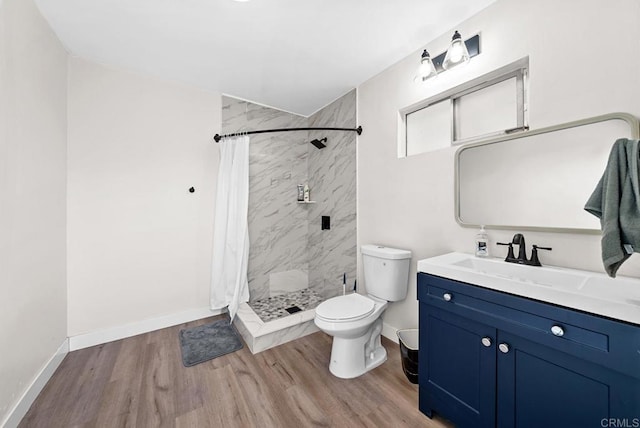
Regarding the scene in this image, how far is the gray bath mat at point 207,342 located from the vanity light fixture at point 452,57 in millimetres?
2512

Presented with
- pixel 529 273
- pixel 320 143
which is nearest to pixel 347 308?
pixel 529 273

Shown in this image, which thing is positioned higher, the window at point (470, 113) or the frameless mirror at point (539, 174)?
the window at point (470, 113)

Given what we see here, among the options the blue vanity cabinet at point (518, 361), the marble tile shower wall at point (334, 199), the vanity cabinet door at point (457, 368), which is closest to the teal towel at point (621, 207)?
the blue vanity cabinet at point (518, 361)

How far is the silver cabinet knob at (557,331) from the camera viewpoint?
915 mm

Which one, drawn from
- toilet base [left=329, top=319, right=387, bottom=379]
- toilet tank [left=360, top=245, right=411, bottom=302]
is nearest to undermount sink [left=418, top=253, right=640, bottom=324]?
toilet tank [left=360, top=245, right=411, bottom=302]

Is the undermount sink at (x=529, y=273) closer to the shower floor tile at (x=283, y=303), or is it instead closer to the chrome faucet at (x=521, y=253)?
the chrome faucet at (x=521, y=253)

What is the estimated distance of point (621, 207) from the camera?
870 millimetres

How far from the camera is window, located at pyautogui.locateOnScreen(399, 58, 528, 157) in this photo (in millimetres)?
1485

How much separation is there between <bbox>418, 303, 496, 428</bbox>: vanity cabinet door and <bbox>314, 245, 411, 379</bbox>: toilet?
44 centimetres

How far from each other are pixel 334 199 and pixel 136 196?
6.20 feet

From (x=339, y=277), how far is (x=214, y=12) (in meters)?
2.42

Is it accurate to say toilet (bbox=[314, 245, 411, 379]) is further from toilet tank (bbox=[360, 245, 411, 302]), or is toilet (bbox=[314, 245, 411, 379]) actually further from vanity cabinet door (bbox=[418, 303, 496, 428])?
vanity cabinet door (bbox=[418, 303, 496, 428])

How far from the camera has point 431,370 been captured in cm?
137

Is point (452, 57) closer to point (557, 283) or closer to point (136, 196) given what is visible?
point (557, 283)
